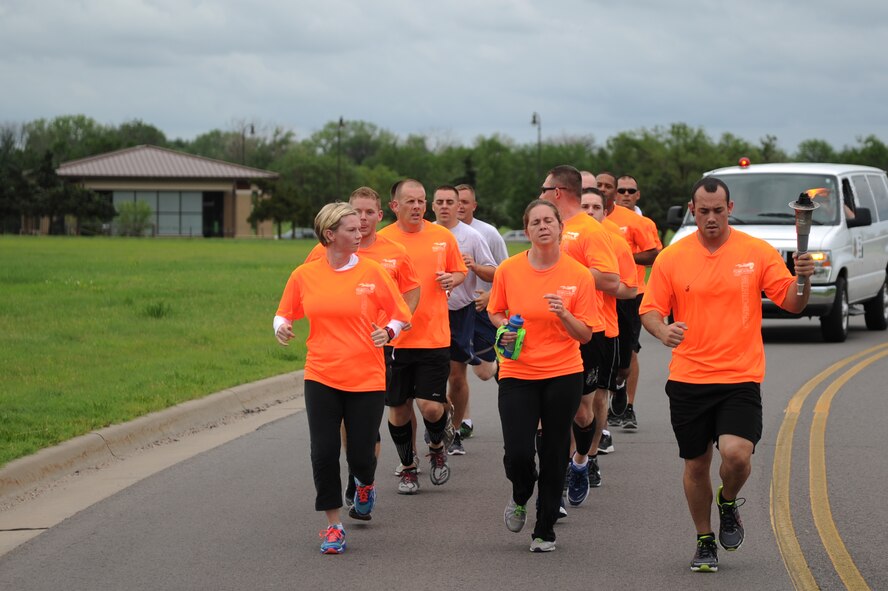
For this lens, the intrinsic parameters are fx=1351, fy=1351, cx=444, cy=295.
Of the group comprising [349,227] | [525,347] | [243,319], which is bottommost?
[243,319]

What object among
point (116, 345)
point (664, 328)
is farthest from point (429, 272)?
point (116, 345)

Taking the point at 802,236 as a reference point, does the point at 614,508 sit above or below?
below

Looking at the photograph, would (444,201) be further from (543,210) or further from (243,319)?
(243,319)

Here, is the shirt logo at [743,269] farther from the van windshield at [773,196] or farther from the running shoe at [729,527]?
the van windshield at [773,196]

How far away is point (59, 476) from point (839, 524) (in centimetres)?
509

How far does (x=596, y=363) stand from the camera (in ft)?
27.9

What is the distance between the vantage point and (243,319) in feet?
70.0

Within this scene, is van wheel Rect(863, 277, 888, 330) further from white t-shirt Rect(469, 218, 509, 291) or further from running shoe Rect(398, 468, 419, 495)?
running shoe Rect(398, 468, 419, 495)

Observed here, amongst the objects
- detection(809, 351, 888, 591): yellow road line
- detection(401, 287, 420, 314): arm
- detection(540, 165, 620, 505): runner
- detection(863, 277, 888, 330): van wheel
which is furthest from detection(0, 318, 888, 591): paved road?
detection(863, 277, 888, 330): van wheel

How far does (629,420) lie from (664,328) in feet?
16.4

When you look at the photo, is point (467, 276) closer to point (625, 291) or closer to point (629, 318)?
point (629, 318)

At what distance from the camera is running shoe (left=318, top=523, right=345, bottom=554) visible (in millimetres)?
7109

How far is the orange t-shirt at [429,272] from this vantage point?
8.98 meters

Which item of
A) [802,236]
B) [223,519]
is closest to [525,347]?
[802,236]
